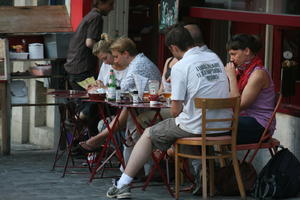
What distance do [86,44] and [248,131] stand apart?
308cm

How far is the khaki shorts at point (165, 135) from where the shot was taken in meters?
6.91

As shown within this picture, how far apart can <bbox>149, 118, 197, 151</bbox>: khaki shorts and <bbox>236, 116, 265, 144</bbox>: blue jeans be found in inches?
18.4

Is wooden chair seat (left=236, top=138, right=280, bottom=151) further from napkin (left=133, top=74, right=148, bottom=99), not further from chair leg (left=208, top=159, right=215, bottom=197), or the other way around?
napkin (left=133, top=74, right=148, bottom=99)

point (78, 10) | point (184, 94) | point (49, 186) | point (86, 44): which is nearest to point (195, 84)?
point (184, 94)

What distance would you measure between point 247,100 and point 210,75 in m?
0.45

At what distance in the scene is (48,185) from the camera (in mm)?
7852

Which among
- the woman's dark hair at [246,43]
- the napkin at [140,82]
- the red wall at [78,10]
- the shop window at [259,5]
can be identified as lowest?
the napkin at [140,82]

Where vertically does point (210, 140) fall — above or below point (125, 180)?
above

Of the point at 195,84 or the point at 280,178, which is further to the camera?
the point at 280,178

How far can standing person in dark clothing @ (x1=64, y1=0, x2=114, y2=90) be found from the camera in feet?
31.3

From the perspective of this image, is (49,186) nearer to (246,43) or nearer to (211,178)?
(211,178)

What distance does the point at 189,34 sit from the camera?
23.1ft

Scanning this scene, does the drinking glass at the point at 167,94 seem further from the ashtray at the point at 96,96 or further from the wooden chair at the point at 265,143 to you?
the wooden chair at the point at 265,143

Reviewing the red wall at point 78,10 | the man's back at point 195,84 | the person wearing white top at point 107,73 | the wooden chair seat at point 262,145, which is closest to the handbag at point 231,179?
the wooden chair seat at point 262,145
